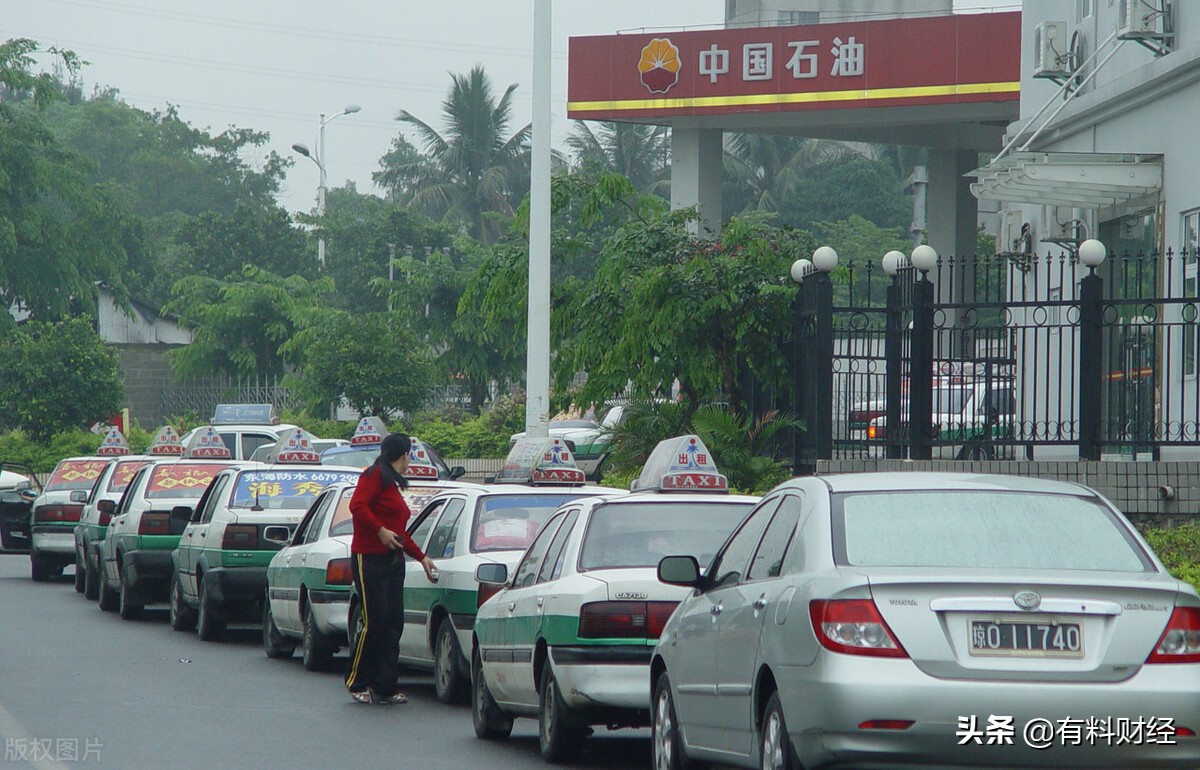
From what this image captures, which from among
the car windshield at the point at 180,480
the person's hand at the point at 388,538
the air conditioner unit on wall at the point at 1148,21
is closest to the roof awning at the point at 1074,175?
the air conditioner unit on wall at the point at 1148,21

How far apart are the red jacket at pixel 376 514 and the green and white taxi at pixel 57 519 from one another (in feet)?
39.7

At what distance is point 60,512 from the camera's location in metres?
24.6

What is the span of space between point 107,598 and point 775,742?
14567mm

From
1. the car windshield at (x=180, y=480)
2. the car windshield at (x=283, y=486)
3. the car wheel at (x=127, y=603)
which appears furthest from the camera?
the car windshield at (x=180, y=480)

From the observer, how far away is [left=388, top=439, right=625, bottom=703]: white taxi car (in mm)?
12445

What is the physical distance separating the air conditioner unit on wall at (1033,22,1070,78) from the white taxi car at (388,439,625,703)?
1036 cm

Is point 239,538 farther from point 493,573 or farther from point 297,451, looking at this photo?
point 493,573

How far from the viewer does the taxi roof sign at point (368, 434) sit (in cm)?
2702

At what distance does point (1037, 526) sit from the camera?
7125 millimetres

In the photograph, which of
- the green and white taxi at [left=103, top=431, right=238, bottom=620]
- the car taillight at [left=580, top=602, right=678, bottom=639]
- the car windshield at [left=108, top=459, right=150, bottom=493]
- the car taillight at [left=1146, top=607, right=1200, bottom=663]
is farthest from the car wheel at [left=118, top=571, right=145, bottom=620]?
the car taillight at [left=1146, top=607, right=1200, bottom=663]

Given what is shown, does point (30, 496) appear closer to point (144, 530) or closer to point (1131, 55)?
point (144, 530)

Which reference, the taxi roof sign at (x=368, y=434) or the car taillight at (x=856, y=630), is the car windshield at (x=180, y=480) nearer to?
the taxi roof sign at (x=368, y=434)

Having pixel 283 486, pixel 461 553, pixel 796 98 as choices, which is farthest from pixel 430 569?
pixel 796 98

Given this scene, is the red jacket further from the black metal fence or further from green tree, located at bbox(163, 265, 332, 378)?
green tree, located at bbox(163, 265, 332, 378)
